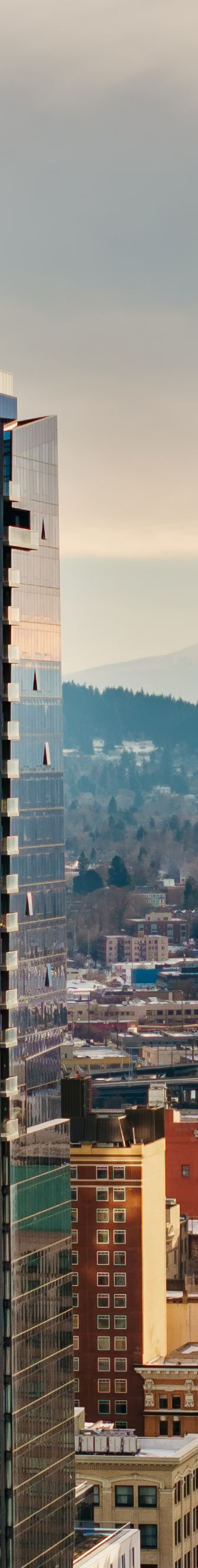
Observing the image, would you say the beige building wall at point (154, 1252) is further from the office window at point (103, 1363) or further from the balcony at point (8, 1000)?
the balcony at point (8, 1000)

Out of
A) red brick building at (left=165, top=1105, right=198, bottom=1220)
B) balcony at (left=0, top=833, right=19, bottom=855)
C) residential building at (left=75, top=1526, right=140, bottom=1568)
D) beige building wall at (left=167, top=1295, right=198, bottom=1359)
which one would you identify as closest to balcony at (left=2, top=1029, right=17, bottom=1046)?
balcony at (left=0, top=833, right=19, bottom=855)

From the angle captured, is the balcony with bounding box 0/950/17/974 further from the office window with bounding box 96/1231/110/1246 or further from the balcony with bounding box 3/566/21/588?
the office window with bounding box 96/1231/110/1246

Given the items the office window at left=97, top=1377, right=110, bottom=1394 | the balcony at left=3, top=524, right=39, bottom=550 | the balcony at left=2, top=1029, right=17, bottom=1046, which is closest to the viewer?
the balcony at left=3, top=524, right=39, bottom=550

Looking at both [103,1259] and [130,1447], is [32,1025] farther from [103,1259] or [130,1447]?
[103,1259]

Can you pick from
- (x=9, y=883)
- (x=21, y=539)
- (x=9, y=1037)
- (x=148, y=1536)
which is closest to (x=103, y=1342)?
(x=148, y=1536)

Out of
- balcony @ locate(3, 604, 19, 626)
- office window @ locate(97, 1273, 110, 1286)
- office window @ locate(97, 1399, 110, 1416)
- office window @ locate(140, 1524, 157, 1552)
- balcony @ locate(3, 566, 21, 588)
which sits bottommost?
office window @ locate(140, 1524, 157, 1552)

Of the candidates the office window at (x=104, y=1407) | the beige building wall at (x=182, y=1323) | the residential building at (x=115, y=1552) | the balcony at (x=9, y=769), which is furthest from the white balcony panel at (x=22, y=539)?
the beige building wall at (x=182, y=1323)

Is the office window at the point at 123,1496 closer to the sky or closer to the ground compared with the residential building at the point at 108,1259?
closer to the ground

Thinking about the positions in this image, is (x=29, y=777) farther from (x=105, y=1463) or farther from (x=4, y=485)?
(x=105, y=1463)
